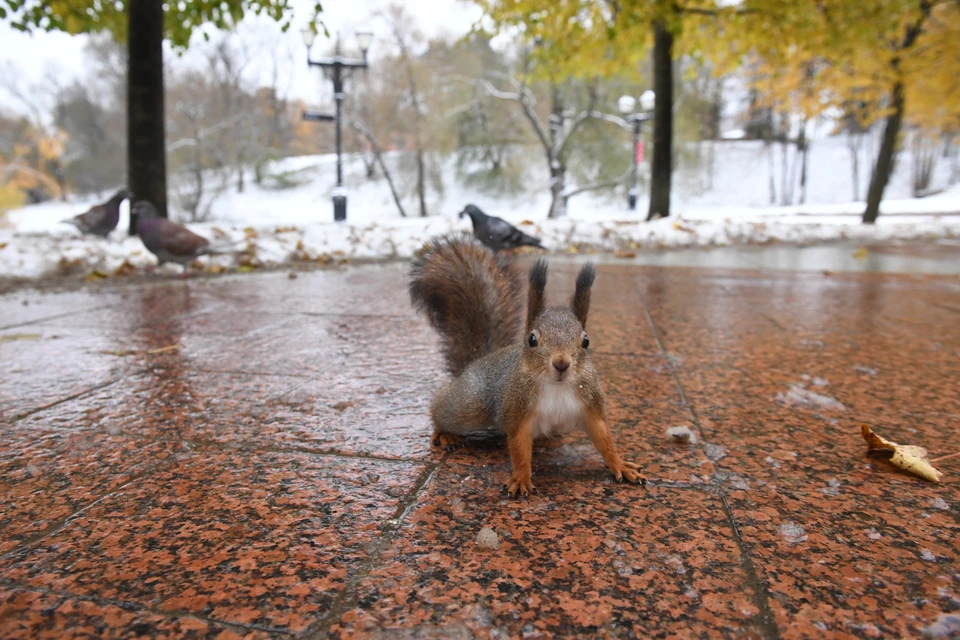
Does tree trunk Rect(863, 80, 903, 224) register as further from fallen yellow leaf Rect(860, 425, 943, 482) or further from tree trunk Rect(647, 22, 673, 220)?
fallen yellow leaf Rect(860, 425, 943, 482)

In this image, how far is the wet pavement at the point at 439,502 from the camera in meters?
0.99

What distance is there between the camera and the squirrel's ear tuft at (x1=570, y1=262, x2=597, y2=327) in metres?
1.51

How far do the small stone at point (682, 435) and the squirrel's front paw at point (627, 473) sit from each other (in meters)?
0.25

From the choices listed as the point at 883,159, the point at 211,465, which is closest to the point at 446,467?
the point at 211,465

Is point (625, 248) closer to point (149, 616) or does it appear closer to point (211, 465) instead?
point (211, 465)

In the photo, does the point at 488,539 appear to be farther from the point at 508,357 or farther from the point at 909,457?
the point at 909,457

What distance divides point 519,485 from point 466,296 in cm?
69

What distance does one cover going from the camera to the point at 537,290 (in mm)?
1507

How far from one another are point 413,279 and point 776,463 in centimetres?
117

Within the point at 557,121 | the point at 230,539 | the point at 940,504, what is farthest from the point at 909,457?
the point at 557,121

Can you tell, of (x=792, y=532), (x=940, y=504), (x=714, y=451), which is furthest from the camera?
(x=714, y=451)

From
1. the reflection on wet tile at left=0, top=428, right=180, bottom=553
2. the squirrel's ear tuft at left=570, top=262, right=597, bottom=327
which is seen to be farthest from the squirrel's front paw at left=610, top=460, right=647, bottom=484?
the reflection on wet tile at left=0, top=428, right=180, bottom=553

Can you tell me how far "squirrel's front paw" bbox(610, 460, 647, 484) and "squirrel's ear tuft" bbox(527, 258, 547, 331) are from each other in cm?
39

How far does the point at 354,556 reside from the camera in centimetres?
114
